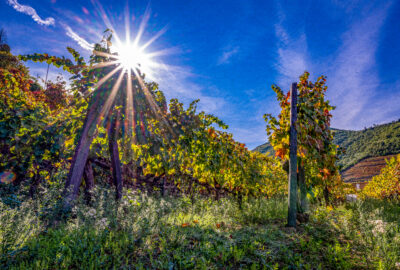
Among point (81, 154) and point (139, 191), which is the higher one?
point (81, 154)

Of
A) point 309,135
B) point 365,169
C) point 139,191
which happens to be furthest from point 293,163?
point 365,169

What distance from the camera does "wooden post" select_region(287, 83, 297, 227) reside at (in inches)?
177

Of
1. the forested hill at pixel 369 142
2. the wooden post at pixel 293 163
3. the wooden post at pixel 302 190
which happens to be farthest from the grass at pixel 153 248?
the forested hill at pixel 369 142

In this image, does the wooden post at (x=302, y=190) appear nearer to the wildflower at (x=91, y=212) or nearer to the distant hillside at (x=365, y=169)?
the wildflower at (x=91, y=212)

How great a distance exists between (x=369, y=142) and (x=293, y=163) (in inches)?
5316

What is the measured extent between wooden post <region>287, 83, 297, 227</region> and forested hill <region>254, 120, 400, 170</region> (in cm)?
7886

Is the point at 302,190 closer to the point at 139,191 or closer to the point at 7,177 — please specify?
the point at 139,191

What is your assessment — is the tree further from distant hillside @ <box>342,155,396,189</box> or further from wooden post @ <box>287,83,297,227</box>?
distant hillside @ <box>342,155,396,189</box>

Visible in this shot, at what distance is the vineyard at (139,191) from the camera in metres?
2.53

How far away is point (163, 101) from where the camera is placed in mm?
5445

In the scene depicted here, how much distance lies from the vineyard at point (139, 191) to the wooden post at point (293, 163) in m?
0.03

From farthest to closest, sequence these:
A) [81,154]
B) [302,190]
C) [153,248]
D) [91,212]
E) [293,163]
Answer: [302,190]
[293,163]
[81,154]
[91,212]
[153,248]

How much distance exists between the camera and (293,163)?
459 cm

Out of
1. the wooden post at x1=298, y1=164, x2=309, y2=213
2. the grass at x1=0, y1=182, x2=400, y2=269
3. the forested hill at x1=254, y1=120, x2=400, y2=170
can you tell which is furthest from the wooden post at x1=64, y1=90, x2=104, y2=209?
the forested hill at x1=254, y1=120, x2=400, y2=170
